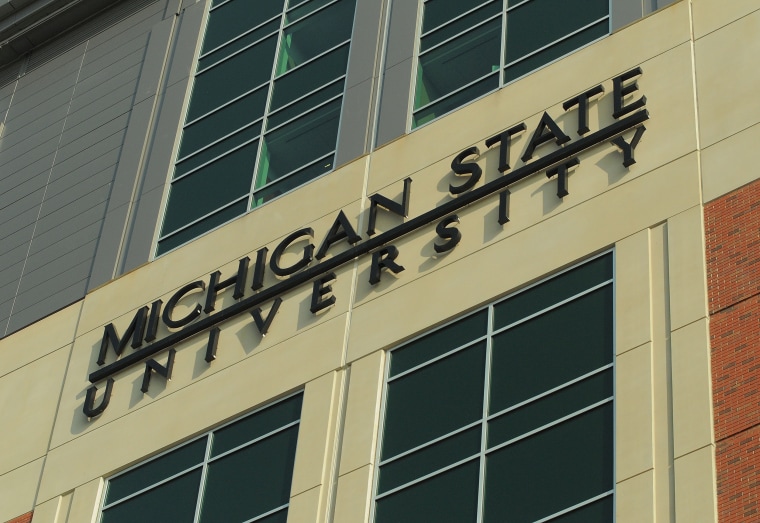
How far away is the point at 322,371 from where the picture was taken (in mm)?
24766

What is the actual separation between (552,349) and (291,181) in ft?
22.6

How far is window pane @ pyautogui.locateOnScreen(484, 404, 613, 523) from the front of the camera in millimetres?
20922

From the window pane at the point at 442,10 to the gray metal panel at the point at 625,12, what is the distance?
2.86 metres

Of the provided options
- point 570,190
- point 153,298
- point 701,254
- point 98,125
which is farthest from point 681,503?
point 98,125

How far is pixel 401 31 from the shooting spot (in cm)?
2883

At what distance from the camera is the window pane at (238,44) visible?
103ft

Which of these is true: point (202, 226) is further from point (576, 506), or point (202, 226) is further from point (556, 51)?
point (576, 506)

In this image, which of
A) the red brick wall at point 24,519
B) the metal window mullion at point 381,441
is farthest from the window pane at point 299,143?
the red brick wall at point 24,519

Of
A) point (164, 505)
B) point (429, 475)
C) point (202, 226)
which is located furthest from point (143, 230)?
point (429, 475)

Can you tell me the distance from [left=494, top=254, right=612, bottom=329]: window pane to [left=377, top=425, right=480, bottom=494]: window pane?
1737 millimetres

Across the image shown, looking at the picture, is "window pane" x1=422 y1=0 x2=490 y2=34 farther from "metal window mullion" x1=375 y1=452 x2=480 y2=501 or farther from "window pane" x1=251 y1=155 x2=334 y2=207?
"metal window mullion" x1=375 y1=452 x2=480 y2=501

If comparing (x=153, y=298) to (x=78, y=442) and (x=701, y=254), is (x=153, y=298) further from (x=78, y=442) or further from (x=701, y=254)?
(x=701, y=254)

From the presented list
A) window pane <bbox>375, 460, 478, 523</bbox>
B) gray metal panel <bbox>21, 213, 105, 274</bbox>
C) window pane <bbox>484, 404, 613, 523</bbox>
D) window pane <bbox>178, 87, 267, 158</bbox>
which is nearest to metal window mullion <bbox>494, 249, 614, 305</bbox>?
window pane <bbox>484, 404, 613, 523</bbox>

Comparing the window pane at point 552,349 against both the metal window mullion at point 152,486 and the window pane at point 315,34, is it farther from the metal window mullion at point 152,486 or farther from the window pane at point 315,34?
the window pane at point 315,34
